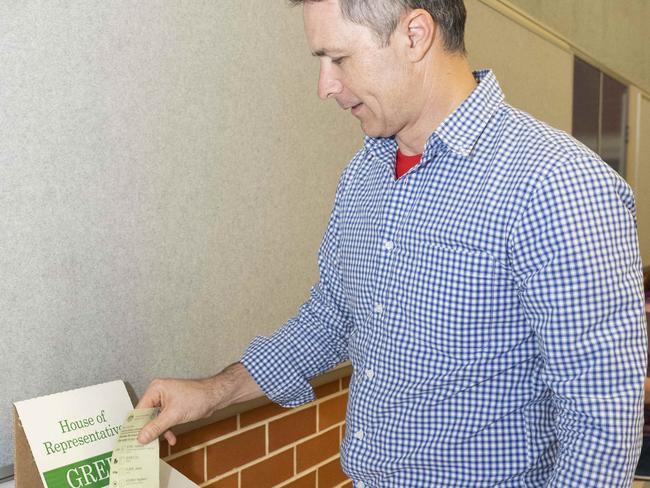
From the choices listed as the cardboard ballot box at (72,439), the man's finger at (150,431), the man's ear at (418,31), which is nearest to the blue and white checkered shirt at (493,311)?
the man's ear at (418,31)

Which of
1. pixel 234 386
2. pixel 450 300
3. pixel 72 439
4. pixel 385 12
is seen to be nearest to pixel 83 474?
pixel 72 439

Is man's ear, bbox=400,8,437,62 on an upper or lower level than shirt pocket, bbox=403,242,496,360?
upper

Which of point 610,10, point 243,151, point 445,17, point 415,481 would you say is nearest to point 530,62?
point 610,10

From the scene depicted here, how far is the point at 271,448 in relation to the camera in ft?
6.94

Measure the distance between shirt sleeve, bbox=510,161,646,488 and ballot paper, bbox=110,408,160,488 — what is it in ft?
2.22

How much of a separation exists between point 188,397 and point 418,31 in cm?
79

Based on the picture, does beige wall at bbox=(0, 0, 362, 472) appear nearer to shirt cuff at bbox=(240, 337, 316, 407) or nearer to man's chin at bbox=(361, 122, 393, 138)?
shirt cuff at bbox=(240, 337, 316, 407)

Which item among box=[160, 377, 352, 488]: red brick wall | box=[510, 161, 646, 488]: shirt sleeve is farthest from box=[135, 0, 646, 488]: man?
box=[160, 377, 352, 488]: red brick wall

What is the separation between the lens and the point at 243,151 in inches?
73.9

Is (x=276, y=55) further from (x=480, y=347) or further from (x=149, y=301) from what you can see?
(x=480, y=347)

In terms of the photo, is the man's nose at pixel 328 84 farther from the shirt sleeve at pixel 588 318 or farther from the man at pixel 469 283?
the shirt sleeve at pixel 588 318

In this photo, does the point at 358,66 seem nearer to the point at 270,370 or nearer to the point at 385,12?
the point at 385,12

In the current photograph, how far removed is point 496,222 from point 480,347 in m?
0.21

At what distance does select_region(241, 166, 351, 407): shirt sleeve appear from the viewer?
1564 millimetres
